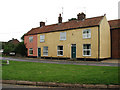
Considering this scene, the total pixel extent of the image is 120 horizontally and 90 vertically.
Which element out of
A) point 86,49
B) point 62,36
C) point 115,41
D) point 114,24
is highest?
point 114,24

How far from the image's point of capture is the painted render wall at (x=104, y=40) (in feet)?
61.8

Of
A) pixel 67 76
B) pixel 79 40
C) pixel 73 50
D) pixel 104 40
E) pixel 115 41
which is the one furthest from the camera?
pixel 115 41

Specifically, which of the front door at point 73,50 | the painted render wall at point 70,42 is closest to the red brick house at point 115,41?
the painted render wall at point 70,42

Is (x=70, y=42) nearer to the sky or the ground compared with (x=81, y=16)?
nearer to the ground

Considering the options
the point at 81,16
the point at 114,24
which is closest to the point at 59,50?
the point at 81,16

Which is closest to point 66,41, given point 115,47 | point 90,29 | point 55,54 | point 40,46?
point 55,54

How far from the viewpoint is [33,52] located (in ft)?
90.0

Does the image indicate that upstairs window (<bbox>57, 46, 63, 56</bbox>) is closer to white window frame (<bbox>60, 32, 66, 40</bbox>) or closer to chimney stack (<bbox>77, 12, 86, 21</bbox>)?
white window frame (<bbox>60, 32, 66, 40</bbox>)

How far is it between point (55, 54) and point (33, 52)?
702 centimetres

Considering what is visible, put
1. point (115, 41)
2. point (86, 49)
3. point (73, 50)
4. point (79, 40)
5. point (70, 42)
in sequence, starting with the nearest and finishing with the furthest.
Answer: point (86, 49), point (79, 40), point (73, 50), point (115, 41), point (70, 42)

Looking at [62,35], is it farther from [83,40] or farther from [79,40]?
[83,40]

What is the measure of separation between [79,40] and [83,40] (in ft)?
2.46

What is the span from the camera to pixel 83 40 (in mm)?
19703

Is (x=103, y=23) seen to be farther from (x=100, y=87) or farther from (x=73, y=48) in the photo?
(x=100, y=87)
